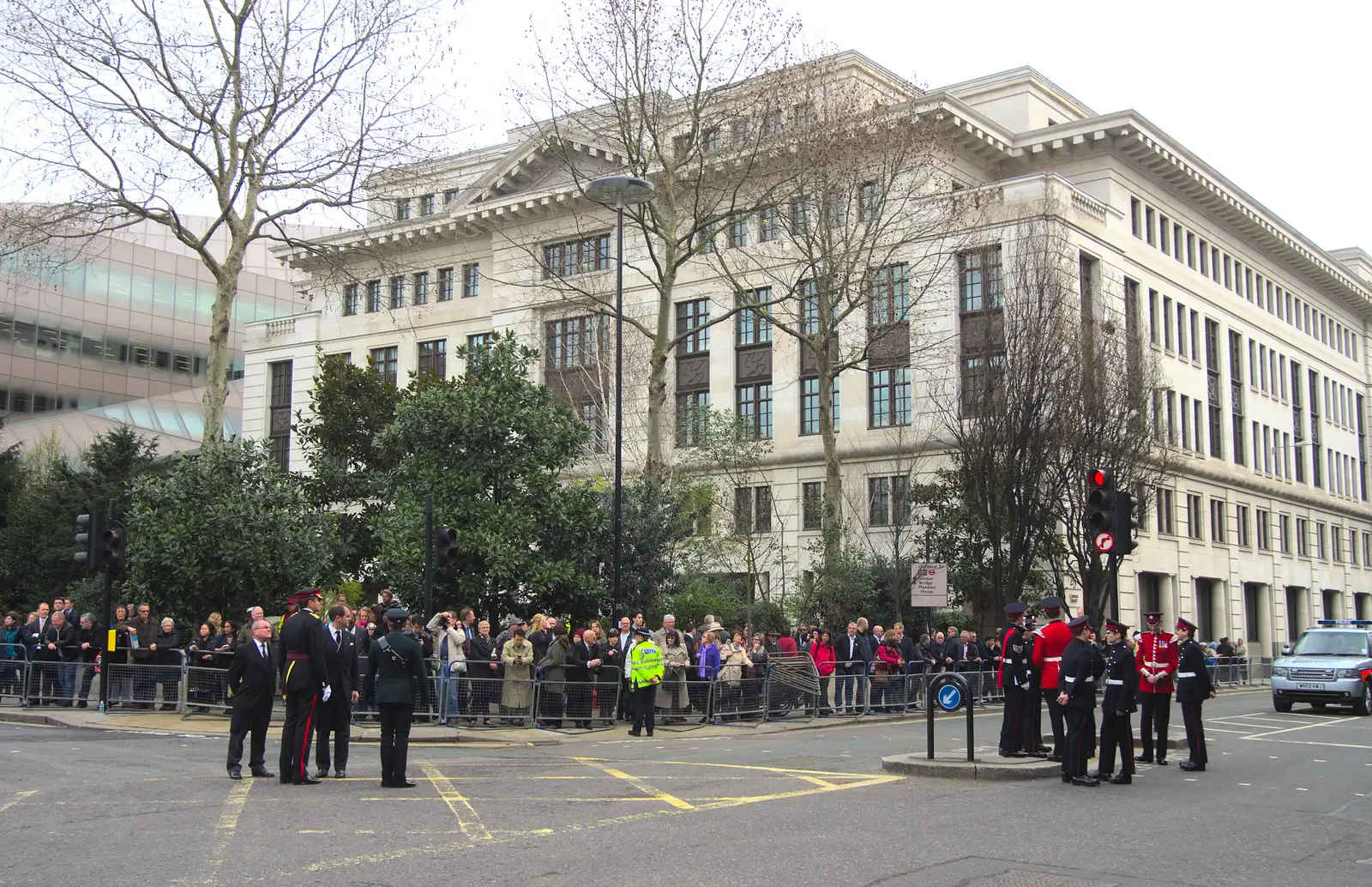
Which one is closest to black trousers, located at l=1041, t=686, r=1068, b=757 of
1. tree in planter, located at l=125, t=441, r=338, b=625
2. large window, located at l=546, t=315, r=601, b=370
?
tree in planter, located at l=125, t=441, r=338, b=625

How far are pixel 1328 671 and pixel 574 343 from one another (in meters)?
28.6

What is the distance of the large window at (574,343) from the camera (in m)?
45.3

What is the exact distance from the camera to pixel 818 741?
1892cm

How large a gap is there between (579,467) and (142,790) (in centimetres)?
3794

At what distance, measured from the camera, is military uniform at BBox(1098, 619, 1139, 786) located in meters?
13.4

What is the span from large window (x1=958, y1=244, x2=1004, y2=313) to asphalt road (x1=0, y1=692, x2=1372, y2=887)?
2437 centimetres

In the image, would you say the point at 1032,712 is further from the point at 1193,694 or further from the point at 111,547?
the point at 111,547

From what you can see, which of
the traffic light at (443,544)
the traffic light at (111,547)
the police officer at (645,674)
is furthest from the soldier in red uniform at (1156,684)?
the traffic light at (111,547)

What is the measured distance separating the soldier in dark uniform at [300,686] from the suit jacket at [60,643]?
11.7 meters

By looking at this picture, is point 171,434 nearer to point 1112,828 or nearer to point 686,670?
point 686,670

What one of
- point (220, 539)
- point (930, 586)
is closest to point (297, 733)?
point (220, 539)

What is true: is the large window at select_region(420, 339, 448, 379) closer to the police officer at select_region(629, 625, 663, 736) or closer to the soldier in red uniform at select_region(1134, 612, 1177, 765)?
the police officer at select_region(629, 625, 663, 736)

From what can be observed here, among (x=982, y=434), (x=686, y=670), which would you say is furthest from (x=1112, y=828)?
(x=982, y=434)

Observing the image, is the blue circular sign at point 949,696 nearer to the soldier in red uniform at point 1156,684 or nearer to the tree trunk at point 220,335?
the soldier in red uniform at point 1156,684
